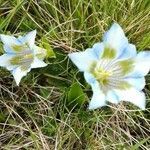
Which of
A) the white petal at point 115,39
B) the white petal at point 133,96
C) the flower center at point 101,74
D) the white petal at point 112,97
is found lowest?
the white petal at point 112,97

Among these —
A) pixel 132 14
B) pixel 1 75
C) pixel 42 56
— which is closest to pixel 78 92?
pixel 42 56

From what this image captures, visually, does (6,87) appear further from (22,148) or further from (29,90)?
(22,148)

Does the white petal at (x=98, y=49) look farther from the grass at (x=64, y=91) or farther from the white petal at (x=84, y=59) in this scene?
the grass at (x=64, y=91)

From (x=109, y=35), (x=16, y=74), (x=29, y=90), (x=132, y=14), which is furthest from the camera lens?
(x=132, y=14)

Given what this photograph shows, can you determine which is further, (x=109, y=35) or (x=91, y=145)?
(x=91, y=145)

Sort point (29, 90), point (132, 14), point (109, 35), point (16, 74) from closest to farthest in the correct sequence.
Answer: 1. point (109, 35)
2. point (16, 74)
3. point (29, 90)
4. point (132, 14)

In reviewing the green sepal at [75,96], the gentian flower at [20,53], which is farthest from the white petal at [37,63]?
the green sepal at [75,96]
